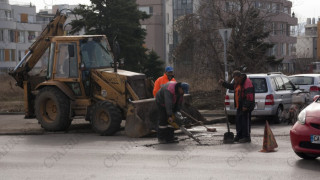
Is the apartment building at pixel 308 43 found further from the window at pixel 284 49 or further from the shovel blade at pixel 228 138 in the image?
the shovel blade at pixel 228 138

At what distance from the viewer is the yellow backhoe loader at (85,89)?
16.5 meters

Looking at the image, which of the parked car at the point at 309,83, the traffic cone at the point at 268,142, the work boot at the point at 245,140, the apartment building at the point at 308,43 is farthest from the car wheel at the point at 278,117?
the apartment building at the point at 308,43

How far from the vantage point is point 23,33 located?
90250mm

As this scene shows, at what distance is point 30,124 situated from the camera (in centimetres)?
2017

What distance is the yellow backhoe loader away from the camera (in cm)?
1653

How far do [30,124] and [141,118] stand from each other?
19.5 feet

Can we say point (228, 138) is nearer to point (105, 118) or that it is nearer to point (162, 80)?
point (162, 80)

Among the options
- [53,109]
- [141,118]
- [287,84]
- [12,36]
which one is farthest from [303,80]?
[12,36]

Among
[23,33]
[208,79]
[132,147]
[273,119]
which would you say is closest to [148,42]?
[23,33]

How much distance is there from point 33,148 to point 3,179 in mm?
4382

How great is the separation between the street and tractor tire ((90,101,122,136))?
34cm

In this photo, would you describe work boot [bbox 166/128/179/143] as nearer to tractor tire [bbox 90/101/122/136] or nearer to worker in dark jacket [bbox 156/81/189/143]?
worker in dark jacket [bbox 156/81/189/143]

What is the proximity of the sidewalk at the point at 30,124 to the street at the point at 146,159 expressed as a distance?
1782 mm

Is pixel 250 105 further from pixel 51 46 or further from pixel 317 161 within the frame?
pixel 51 46
